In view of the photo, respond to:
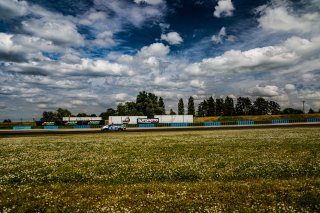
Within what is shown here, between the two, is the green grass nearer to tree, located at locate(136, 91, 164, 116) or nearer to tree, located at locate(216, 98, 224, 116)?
tree, located at locate(136, 91, 164, 116)

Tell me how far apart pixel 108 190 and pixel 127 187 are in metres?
0.82

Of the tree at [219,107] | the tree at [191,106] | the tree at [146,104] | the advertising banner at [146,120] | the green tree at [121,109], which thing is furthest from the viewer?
the tree at [191,106]

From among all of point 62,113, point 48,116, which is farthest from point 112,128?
point 48,116

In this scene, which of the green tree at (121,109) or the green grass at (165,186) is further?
the green tree at (121,109)

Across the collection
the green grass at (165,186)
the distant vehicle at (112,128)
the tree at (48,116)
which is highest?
the tree at (48,116)

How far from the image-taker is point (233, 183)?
32.5 feet

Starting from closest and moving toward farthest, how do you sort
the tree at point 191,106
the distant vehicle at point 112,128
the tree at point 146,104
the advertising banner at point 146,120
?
the distant vehicle at point 112,128, the advertising banner at point 146,120, the tree at point 146,104, the tree at point 191,106

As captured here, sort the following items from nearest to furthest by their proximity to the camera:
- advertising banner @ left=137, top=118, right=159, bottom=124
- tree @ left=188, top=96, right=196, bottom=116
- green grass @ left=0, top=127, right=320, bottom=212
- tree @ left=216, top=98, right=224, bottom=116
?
1. green grass @ left=0, top=127, right=320, bottom=212
2. advertising banner @ left=137, top=118, right=159, bottom=124
3. tree @ left=216, top=98, right=224, bottom=116
4. tree @ left=188, top=96, right=196, bottom=116

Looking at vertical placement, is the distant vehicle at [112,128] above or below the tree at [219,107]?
below

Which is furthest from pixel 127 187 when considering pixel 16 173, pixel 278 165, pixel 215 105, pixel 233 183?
pixel 215 105

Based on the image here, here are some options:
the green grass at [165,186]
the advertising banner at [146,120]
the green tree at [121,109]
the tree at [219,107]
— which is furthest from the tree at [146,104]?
the green grass at [165,186]

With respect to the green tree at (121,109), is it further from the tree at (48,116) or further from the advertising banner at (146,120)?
the advertising banner at (146,120)

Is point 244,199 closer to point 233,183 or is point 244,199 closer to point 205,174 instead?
point 233,183

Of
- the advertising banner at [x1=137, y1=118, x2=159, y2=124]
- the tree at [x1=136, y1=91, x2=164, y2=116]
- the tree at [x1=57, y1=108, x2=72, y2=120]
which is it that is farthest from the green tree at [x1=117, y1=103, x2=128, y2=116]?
the advertising banner at [x1=137, y1=118, x2=159, y2=124]
